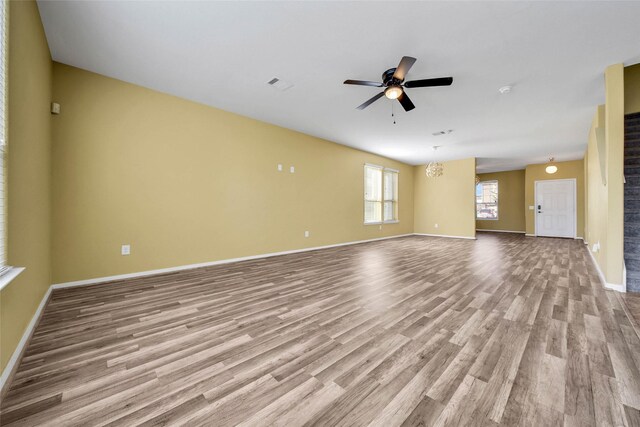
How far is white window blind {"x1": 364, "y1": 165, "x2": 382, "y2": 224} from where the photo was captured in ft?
24.5

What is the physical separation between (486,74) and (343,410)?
3.92 meters

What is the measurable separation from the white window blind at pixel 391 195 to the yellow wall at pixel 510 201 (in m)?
5.05

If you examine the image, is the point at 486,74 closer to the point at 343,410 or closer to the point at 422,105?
the point at 422,105

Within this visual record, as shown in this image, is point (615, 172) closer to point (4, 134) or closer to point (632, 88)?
point (632, 88)

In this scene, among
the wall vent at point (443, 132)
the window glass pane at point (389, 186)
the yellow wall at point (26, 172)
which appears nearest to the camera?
the yellow wall at point (26, 172)

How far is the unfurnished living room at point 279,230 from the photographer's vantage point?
4.42ft

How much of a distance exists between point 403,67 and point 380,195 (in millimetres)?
5475

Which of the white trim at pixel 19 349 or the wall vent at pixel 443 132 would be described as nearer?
the white trim at pixel 19 349

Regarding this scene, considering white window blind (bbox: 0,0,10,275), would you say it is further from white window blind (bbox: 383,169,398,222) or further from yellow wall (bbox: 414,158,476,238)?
yellow wall (bbox: 414,158,476,238)

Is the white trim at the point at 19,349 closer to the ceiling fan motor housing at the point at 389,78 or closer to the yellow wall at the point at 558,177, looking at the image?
the ceiling fan motor housing at the point at 389,78

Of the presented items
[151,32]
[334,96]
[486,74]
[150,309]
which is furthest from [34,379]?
[486,74]

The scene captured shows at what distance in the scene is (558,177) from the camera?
27.7ft

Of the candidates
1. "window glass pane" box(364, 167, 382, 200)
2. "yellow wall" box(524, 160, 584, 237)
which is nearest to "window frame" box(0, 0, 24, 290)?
"window glass pane" box(364, 167, 382, 200)

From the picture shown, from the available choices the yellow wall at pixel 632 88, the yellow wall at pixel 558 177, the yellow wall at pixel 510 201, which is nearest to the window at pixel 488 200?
the yellow wall at pixel 510 201
